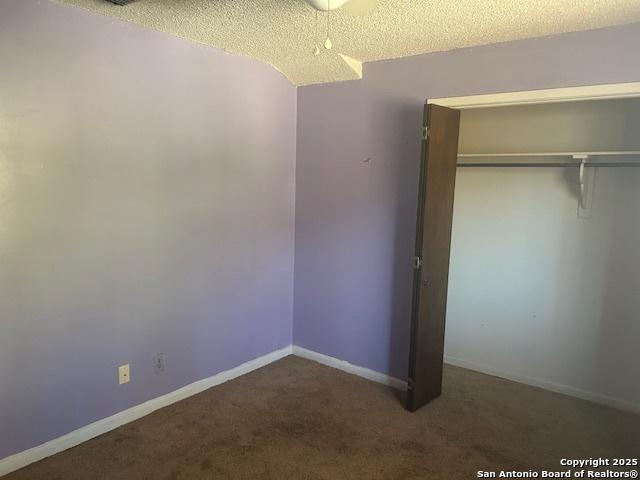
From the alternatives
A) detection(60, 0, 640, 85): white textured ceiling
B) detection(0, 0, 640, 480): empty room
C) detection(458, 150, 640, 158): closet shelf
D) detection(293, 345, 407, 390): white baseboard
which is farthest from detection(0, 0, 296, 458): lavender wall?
detection(458, 150, 640, 158): closet shelf

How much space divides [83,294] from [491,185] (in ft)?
9.17

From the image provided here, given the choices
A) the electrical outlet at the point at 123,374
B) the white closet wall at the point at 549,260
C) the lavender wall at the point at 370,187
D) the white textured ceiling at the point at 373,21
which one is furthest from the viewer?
the white closet wall at the point at 549,260

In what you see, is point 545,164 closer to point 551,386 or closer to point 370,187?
point 370,187

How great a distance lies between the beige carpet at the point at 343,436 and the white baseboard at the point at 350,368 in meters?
0.11

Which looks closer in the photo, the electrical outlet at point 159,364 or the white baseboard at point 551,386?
the electrical outlet at point 159,364

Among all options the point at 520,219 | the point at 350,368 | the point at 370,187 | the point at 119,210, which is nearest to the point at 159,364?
the point at 119,210

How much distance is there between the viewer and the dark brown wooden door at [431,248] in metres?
2.81

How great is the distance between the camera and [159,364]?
115 inches

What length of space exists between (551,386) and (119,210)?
10.0 feet

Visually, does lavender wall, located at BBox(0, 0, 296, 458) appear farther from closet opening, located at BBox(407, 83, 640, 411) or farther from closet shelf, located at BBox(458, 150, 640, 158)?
closet shelf, located at BBox(458, 150, 640, 158)

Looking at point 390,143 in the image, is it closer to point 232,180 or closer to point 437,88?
point 437,88

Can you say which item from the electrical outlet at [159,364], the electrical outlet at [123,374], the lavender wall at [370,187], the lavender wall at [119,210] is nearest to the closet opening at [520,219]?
the lavender wall at [370,187]

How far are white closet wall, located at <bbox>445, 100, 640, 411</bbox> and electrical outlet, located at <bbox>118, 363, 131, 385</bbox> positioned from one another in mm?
2392

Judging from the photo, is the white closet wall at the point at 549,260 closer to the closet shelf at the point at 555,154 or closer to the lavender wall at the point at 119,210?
the closet shelf at the point at 555,154
